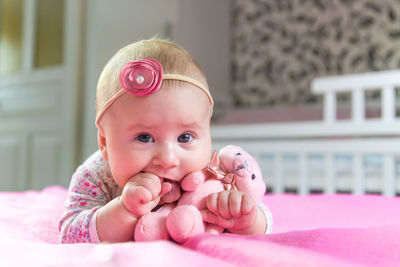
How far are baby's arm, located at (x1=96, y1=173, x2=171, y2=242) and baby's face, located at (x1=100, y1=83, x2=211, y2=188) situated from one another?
22 mm

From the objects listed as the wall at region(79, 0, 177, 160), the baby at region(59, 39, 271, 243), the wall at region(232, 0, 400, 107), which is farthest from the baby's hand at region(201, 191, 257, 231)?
the wall at region(232, 0, 400, 107)

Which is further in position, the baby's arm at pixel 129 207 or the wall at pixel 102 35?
the wall at pixel 102 35

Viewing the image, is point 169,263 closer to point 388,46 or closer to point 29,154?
point 29,154

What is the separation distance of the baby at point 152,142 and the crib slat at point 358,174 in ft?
4.11

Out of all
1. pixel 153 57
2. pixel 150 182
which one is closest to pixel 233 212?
pixel 150 182

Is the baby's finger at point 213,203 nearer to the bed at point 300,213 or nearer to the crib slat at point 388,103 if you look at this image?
the bed at point 300,213

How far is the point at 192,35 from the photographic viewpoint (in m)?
3.14

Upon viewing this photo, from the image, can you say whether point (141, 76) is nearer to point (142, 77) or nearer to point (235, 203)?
point (142, 77)

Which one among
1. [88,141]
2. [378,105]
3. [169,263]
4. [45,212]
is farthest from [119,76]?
[378,105]

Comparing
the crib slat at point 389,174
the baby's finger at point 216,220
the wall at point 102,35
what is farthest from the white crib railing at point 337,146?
the baby's finger at point 216,220

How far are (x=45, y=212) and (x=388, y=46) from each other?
8.83 ft

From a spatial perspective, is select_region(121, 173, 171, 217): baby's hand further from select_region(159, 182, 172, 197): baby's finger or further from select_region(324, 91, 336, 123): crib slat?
select_region(324, 91, 336, 123): crib slat

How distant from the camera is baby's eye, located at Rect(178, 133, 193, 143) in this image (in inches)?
24.0

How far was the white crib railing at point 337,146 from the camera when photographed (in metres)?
1.74
